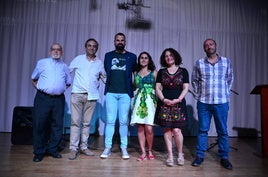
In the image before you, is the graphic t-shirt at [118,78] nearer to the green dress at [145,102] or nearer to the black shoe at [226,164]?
the green dress at [145,102]

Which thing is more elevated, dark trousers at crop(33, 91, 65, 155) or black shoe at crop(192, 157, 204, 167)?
dark trousers at crop(33, 91, 65, 155)

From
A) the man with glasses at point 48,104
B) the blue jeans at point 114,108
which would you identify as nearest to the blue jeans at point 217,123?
the blue jeans at point 114,108

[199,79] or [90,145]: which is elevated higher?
[199,79]

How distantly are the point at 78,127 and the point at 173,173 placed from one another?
1338 millimetres

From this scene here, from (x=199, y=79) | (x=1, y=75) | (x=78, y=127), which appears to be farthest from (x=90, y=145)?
(x=1, y=75)

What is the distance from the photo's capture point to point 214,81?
2.84 metres

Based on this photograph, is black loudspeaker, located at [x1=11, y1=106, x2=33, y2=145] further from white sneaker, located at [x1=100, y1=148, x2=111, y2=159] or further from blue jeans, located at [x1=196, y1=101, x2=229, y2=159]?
blue jeans, located at [x1=196, y1=101, x2=229, y2=159]

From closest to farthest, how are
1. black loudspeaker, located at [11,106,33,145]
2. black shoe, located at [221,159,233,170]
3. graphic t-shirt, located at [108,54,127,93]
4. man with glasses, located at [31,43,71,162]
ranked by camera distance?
1. black shoe, located at [221,159,233,170]
2. man with glasses, located at [31,43,71,162]
3. graphic t-shirt, located at [108,54,127,93]
4. black loudspeaker, located at [11,106,33,145]

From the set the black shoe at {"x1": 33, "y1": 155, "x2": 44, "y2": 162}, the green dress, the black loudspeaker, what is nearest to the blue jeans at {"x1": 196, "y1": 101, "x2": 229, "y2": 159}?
the green dress

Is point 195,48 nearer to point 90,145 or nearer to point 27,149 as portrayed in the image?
point 90,145

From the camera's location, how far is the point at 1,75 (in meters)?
5.00

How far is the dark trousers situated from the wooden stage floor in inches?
6.7

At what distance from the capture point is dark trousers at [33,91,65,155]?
2.91 meters

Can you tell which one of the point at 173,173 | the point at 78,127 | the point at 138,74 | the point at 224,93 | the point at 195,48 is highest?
the point at 195,48
